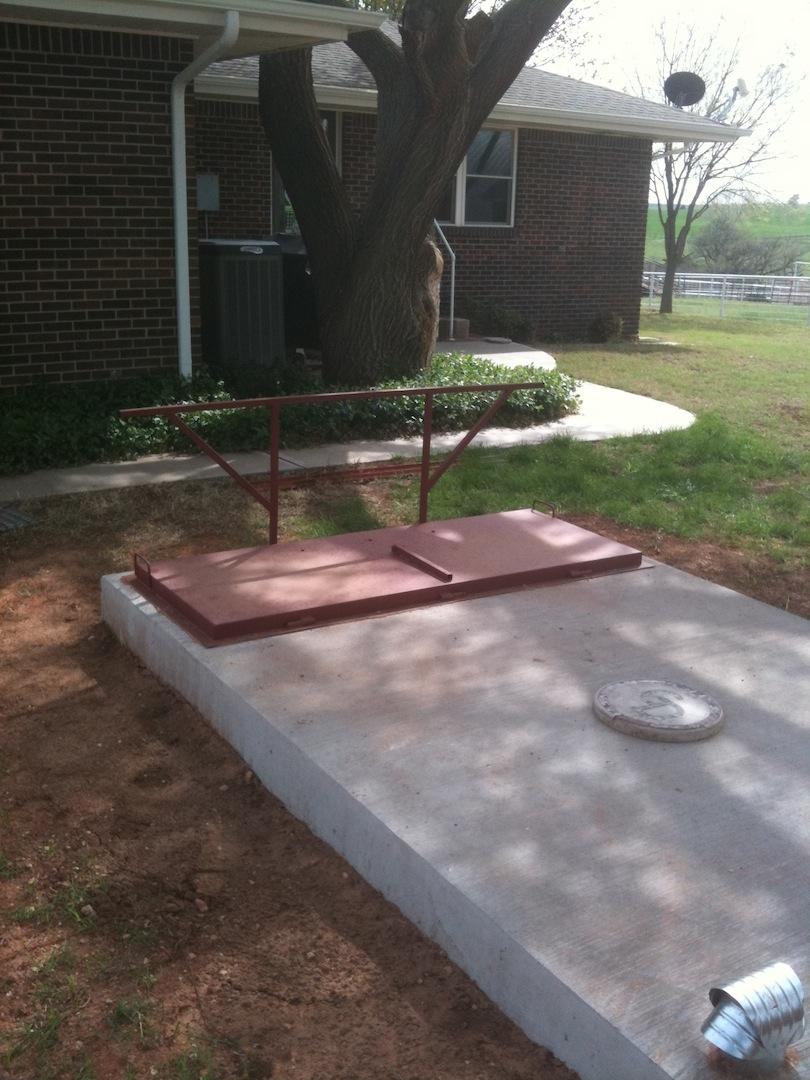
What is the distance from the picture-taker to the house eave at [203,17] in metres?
7.61

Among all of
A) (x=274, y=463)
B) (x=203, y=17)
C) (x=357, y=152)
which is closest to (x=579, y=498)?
(x=274, y=463)

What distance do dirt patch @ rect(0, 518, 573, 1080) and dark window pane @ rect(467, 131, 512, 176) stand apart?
518 inches

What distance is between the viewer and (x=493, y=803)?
3281 millimetres

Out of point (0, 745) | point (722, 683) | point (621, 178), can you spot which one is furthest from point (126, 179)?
point (621, 178)

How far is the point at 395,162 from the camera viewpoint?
32.0 ft

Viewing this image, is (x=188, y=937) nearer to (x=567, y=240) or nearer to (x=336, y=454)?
(x=336, y=454)

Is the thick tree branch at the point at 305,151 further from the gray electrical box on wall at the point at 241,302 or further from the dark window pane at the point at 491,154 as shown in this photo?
the dark window pane at the point at 491,154

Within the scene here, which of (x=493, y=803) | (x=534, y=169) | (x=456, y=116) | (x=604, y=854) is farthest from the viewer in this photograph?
(x=534, y=169)

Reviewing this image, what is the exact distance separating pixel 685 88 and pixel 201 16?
14654 mm

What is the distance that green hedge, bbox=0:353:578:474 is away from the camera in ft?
25.3

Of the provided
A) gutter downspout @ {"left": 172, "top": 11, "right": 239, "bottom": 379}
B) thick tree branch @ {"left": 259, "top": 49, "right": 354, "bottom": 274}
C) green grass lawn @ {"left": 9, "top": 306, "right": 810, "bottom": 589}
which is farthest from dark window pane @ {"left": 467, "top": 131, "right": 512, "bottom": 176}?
gutter downspout @ {"left": 172, "top": 11, "right": 239, "bottom": 379}

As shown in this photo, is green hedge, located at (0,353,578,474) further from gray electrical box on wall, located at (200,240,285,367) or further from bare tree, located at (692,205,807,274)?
bare tree, located at (692,205,807,274)

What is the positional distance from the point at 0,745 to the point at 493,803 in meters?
1.88

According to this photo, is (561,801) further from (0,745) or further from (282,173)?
(282,173)
